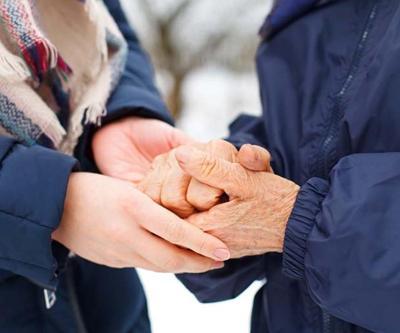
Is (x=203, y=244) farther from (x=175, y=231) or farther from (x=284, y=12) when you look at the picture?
(x=284, y=12)

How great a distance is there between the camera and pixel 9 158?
837 mm

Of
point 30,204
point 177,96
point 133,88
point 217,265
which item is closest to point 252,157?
point 217,265

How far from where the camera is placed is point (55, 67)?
1018 millimetres

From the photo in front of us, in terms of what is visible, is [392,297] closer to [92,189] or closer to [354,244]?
[354,244]

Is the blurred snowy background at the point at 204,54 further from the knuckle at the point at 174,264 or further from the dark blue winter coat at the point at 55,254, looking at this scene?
the knuckle at the point at 174,264

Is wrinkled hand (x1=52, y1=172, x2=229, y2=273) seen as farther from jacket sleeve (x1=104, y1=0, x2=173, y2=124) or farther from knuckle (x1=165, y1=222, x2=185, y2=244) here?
jacket sleeve (x1=104, y1=0, x2=173, y2=124)

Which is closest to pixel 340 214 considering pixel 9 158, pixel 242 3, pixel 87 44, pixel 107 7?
pixel 9 158

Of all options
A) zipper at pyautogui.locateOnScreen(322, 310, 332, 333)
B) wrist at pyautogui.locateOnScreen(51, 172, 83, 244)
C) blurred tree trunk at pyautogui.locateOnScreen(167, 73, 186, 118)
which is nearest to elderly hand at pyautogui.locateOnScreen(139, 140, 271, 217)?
wrist at pyautogui.locateOnScreen(51, 172, 83, 244)

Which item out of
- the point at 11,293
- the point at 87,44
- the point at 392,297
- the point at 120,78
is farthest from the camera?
the point at 120,78

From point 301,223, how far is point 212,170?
0.14 metres

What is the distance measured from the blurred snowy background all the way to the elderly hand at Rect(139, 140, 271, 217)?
4806 millimetres

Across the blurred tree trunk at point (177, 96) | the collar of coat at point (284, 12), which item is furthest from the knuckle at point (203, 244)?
the blurred tree trunk at point (177, 96)

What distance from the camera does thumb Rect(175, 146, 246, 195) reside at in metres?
0.83

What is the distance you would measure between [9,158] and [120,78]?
0.41 m
